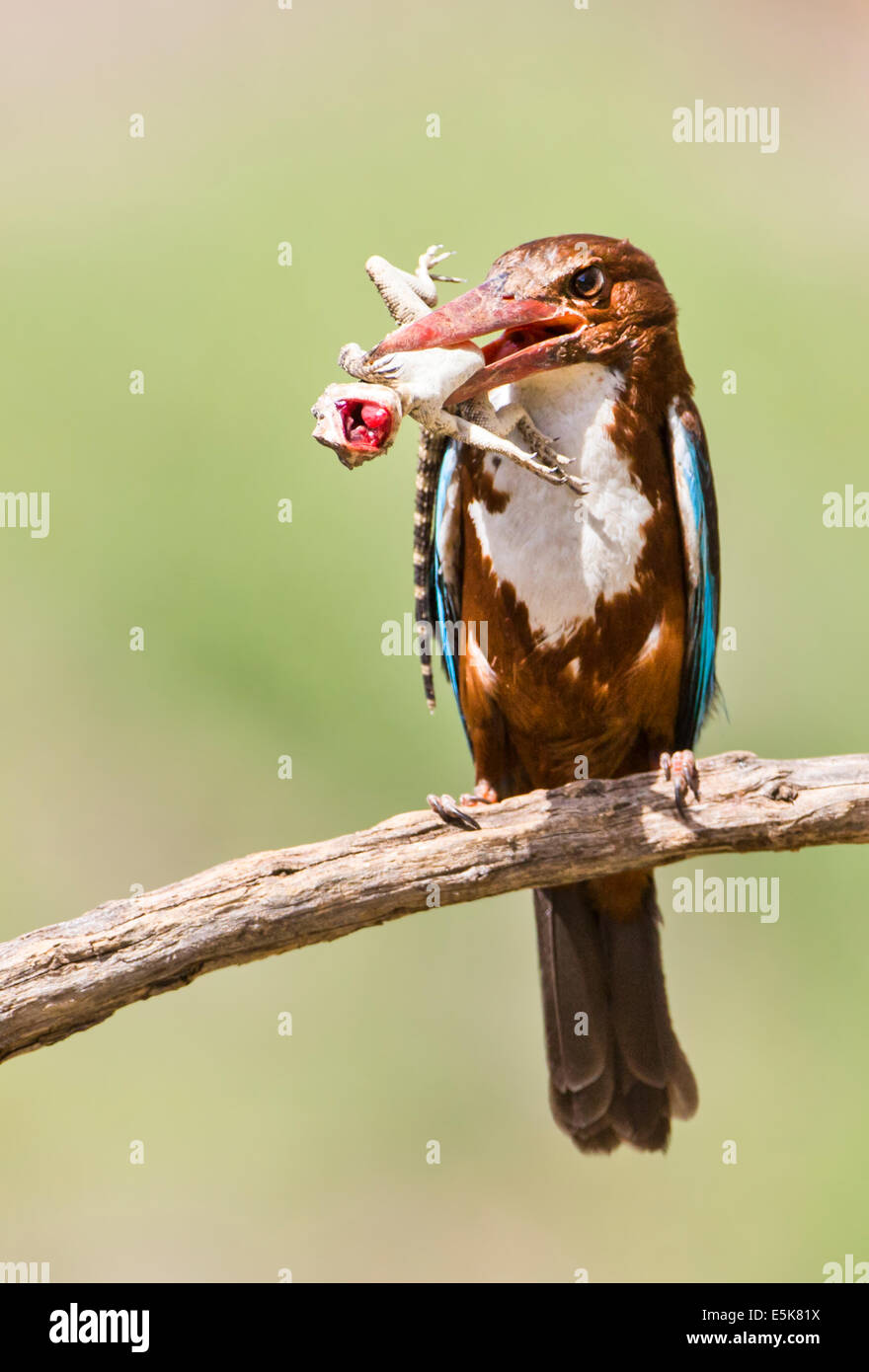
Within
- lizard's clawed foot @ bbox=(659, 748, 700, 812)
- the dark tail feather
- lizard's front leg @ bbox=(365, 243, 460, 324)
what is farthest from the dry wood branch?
lizard's front leg @ bbox=(365, 243, 460, 324)

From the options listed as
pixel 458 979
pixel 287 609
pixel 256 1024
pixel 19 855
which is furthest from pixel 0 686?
pixel 458 979

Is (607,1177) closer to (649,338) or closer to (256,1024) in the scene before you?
(256,1024)

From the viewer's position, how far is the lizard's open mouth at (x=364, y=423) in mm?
2523

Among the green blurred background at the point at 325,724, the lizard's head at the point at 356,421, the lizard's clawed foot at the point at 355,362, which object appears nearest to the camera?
the lizard's head at the point at 356,421

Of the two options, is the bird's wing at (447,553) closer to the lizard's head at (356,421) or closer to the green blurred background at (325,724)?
the lizard's head at (356,421)

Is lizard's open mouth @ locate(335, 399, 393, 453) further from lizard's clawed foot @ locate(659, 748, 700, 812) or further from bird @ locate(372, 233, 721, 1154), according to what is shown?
lizard's clawed foot @ locate(659, 748, 700, 812)

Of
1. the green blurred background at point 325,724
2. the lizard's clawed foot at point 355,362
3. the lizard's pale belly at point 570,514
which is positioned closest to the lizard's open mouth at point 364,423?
the lizard's clawed foot at point 355,362

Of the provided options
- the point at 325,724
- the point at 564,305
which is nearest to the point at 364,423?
the point at 564,305

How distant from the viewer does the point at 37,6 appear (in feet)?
19.3

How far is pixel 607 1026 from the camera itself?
3.79 meters

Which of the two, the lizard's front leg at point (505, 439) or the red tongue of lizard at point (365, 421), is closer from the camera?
the red tongue of lizard at point (365, 421)

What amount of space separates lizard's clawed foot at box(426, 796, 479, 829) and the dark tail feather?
0.81 meters

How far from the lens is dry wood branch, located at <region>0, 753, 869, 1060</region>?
9.25 feet

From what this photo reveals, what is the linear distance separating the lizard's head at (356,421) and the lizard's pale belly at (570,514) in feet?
2.34
